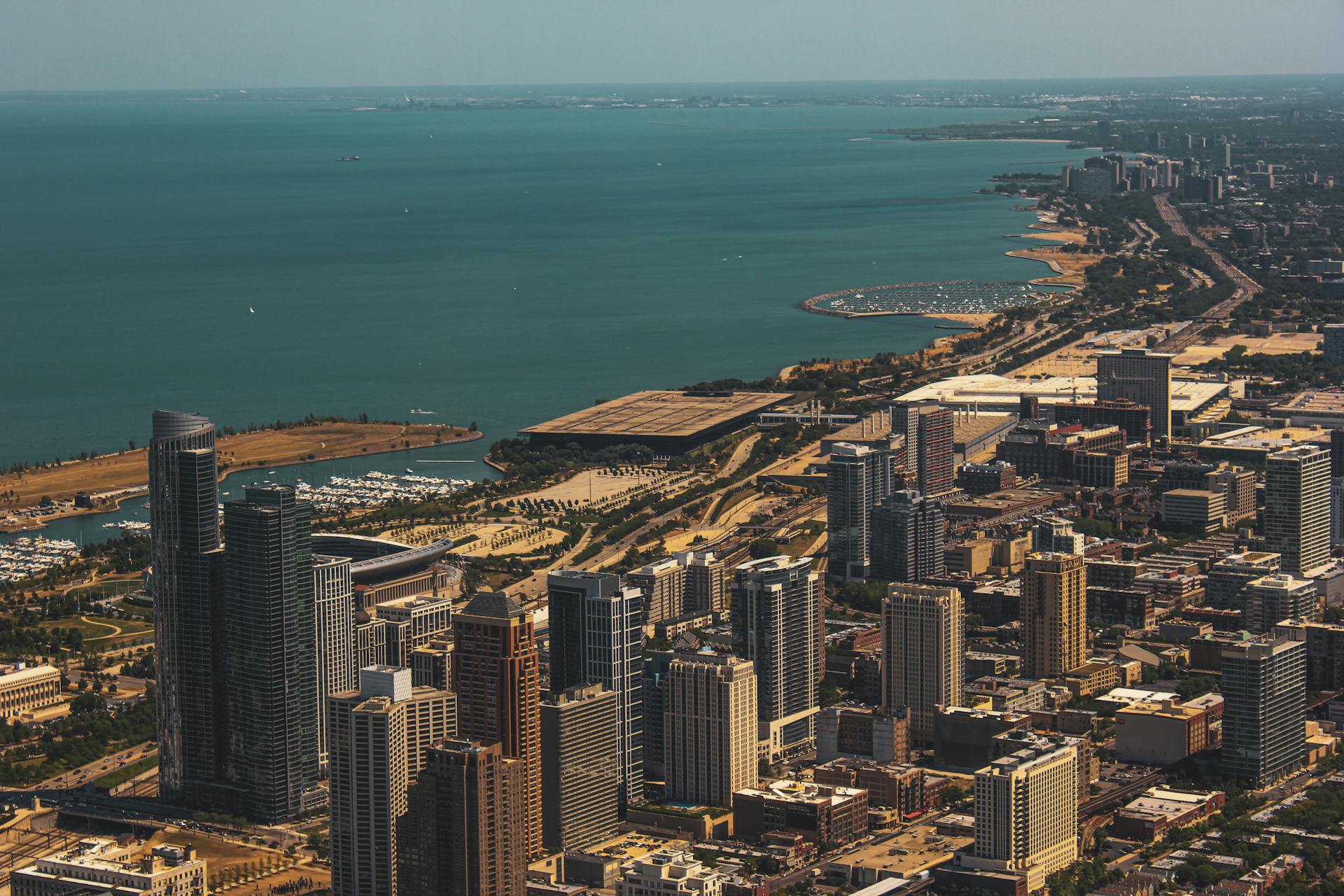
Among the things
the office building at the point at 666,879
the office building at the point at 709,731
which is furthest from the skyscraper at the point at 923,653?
the office building at the point at 666,879

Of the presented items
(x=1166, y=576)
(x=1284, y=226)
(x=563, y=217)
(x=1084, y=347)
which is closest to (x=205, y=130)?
(x=563, y=217)

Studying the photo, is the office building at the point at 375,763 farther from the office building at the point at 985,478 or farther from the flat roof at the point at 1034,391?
the flat roof at the point at 1034,391

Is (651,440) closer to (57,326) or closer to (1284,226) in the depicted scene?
(57,326)

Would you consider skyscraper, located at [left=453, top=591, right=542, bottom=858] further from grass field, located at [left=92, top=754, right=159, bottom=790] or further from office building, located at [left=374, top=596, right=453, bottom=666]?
grass field, located at [left=92, top=754, right=159, bottom=790]

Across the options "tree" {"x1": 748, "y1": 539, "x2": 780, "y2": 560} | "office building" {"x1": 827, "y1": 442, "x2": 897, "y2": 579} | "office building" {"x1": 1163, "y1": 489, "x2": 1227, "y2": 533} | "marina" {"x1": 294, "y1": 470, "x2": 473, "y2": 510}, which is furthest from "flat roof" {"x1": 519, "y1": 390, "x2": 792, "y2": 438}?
"office building" {"x1": 1163, "y1": 489, "x2": 1227, "y2": 533}

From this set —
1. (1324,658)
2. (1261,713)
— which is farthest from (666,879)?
(1324,658)
